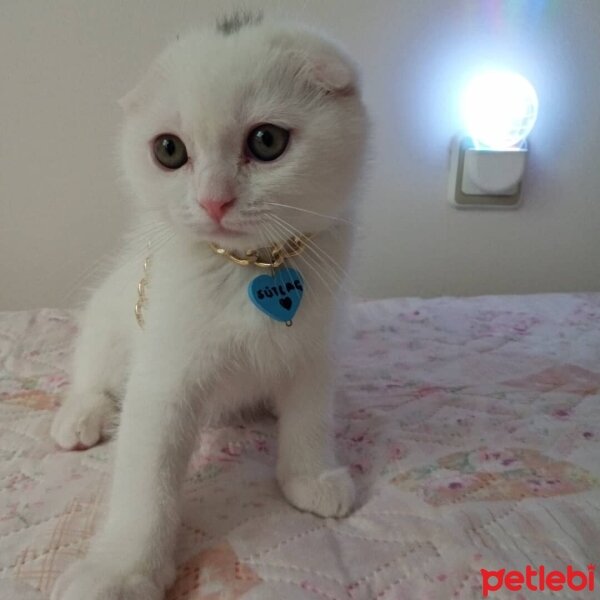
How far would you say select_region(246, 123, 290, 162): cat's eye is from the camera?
0.49 metres

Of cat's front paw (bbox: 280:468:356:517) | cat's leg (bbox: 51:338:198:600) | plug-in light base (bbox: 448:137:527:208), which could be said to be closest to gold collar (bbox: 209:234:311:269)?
cat's leg (bbox: 51:338:198:600)

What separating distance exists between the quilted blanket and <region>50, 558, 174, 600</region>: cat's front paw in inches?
0.9

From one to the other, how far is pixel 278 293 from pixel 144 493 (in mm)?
212

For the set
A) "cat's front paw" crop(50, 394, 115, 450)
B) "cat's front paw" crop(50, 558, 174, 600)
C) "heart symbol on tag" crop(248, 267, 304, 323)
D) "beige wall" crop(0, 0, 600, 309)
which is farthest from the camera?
"beige wall" crop(0, 0, 600, 309)

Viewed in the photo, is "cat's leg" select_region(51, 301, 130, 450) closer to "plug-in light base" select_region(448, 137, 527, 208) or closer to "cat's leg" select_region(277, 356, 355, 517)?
"cat's leg" select_region(277, 356, 355, 517)

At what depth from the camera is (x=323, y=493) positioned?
1.86 ft

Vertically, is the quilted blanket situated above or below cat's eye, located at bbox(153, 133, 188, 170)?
below

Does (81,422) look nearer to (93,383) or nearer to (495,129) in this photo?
(93,383)

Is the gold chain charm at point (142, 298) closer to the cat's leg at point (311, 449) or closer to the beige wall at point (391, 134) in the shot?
the cat's leg at point (311, 449)

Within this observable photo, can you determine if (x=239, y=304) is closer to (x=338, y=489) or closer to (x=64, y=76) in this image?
(x=338, y=489)

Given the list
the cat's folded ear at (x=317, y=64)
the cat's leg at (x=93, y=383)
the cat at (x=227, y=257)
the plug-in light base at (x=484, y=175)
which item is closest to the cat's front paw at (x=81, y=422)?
the cat's leg at (x=93, y=383)

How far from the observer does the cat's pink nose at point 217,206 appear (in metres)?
0.47

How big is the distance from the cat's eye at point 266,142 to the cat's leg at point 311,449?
237mm

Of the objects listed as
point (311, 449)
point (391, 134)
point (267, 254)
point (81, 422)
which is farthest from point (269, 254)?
point (391, 134)
